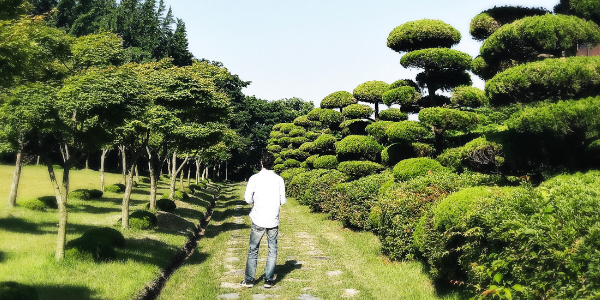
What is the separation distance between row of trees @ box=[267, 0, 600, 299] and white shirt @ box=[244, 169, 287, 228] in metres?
2.45

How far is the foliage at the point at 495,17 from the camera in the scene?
30.7ft

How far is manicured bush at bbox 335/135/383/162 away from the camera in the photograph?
56.7ft

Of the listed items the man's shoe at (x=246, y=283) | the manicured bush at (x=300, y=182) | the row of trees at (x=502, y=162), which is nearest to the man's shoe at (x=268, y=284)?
the man's shoe at (x=246, y=283)

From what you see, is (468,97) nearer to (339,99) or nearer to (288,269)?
(288,269)

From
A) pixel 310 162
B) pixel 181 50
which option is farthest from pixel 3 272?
pixel 181 50

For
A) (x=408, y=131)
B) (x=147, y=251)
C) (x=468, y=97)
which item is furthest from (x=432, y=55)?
(x=147, y=251)

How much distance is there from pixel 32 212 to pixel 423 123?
43.6 ft

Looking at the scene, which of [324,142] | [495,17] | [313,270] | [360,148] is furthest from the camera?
[324,142]

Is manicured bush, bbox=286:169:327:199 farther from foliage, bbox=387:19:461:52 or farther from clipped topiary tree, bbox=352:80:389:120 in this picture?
foliage, bbox=387:19:461:52

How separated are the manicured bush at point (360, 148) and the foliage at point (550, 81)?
10002mm

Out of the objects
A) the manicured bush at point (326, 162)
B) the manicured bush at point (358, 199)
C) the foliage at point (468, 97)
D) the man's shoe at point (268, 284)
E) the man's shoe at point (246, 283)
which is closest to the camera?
the man's shoe at point (268, 284)

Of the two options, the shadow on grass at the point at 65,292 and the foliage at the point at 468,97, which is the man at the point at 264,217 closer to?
the shadow on grass at the point at 65,292

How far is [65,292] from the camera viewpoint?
6.24m

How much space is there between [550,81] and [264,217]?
4.95 metres
